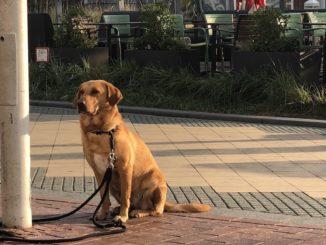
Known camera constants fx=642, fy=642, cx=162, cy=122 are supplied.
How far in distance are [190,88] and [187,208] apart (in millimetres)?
8137

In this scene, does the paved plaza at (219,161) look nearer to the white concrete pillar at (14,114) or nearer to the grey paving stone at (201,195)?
the grey paving stone at (201,195)

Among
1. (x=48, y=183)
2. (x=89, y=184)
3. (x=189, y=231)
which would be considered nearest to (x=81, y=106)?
(x=189, y=231)

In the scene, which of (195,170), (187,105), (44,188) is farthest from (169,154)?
(187,105)

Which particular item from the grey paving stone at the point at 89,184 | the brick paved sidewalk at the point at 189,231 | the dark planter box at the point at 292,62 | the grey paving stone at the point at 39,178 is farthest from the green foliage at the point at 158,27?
the brick paved sidewalk at the point at 189,231

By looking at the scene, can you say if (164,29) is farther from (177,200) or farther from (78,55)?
(177,200)

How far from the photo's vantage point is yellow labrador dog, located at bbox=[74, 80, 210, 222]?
544cm

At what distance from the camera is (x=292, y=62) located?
13422mm

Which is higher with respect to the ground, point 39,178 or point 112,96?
point 112,96

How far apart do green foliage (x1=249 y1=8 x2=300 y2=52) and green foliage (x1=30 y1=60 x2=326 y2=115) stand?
1.90 ft

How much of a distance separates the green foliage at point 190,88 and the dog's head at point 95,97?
302 inches

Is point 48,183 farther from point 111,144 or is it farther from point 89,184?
point 111,144

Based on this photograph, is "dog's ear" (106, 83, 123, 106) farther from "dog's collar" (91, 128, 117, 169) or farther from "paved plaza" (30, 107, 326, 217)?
"paved plaza" (30, 107, 326, 217)

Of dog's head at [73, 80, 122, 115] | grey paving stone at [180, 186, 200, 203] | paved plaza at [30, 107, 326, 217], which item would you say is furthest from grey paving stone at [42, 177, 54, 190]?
dog's head at [73, 80, 122, 115]

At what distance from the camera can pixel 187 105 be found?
13.5 metres
